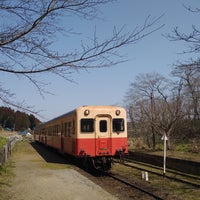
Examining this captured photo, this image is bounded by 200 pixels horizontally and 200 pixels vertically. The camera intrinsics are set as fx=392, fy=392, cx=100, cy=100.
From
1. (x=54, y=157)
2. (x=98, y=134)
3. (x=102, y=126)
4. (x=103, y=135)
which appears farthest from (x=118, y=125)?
(x=54, y=157)

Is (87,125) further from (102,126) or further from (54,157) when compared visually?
(54,157)

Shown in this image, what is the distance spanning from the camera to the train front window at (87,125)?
16875mm

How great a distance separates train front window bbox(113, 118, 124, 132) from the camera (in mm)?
17359

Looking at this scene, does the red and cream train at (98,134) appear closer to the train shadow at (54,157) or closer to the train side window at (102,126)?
the train side window at (102,126)

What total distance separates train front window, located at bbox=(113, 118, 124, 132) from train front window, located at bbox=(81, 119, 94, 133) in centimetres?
104

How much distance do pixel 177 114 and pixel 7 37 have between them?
90.4ft

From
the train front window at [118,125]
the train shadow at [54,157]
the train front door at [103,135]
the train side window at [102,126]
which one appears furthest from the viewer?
the train shadow at [54,157]

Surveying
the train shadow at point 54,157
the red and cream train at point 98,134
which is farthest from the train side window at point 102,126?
the train shadow at point 54,157

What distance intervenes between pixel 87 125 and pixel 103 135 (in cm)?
83

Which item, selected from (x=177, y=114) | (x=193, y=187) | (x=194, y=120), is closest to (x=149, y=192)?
(x=193, y=187)

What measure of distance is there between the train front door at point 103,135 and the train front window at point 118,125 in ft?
0.92

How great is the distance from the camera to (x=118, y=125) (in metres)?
17.4

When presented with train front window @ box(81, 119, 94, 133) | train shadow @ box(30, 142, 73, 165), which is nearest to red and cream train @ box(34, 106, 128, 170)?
train front window @ box(81, 119, 94, 133)

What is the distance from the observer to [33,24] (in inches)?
255
